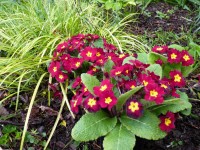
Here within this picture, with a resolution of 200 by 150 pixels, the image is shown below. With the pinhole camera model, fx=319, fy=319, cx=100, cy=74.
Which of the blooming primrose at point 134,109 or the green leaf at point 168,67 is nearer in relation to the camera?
the blooming primrose at point 134,109

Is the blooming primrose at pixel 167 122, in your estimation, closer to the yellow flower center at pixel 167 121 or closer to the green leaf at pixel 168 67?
the yellow flower center at pixel 167 121

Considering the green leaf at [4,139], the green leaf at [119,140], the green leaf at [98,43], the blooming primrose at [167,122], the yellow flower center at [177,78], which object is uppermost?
the yellow flower center at [177,78]

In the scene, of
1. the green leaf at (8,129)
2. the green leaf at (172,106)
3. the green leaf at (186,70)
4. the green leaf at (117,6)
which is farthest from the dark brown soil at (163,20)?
the green leaf at (8,129)

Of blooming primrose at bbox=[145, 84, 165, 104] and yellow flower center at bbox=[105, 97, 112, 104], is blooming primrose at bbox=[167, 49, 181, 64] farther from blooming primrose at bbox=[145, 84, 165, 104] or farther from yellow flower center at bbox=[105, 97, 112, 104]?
yellow flower center at bbox=[105, 97, 112, 104]

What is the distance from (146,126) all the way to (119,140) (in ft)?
0.61

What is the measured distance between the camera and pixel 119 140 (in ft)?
6.24

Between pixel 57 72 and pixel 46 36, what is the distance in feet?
2.33

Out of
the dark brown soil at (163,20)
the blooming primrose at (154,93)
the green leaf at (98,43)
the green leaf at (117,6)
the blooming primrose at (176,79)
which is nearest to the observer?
the blooming primrose at (154,93)

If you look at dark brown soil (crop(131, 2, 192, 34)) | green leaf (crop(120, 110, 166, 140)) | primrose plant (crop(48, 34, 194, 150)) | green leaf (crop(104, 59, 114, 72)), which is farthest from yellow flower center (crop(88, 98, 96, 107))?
dark brown soil (crop(131, 2, 192, 34))

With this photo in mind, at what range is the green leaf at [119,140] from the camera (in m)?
1.88

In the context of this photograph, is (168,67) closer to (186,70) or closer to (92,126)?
(186,70)

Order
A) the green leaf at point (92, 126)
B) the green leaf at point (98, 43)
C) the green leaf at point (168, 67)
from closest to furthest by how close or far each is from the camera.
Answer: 1. the green leaf at point (92, 126)
2. the green leaf at point (168, 67)
3. the green leaf at point (98, 43)

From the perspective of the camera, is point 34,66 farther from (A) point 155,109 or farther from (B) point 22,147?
(A) point 155,109

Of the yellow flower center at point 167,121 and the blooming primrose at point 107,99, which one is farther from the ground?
the blooming primrose at point 107,99
